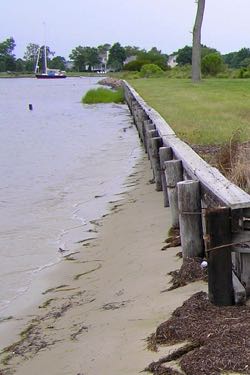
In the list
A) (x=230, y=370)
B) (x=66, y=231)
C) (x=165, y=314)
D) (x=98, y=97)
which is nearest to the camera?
(x=230, y=370)

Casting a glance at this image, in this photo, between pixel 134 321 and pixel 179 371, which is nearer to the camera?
pixel 179 371

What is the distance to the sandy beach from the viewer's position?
14.0 feet

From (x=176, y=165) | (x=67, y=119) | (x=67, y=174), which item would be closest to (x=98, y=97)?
(x=67, y=119)

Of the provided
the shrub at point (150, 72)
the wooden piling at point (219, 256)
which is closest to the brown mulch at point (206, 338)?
the wooden piling at point (219, 256)

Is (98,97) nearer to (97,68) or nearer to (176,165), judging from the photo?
(176,165)

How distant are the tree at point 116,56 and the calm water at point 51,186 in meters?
117

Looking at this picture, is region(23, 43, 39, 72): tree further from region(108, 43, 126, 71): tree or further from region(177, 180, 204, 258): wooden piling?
region(177, 180, 204, 258): wooden piling

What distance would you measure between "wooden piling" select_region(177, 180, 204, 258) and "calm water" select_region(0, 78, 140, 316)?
1.88 meters

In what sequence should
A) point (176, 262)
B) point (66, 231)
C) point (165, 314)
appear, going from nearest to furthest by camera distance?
point (165, 314)
point (176, 262)
point (66, 231)

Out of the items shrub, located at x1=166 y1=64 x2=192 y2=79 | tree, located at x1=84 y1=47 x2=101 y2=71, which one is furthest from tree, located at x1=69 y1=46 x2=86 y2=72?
shrub, located at x1=166 y1=64 x2=192 y2=79

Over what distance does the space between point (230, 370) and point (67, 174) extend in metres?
12.2

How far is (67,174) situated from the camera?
15.4 m

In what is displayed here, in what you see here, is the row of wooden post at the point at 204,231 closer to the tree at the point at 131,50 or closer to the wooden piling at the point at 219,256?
the wooden piling at the point at 219,256

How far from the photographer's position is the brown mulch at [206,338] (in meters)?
3.43
